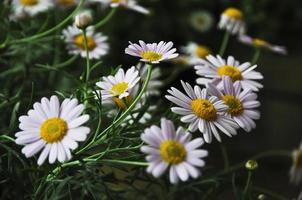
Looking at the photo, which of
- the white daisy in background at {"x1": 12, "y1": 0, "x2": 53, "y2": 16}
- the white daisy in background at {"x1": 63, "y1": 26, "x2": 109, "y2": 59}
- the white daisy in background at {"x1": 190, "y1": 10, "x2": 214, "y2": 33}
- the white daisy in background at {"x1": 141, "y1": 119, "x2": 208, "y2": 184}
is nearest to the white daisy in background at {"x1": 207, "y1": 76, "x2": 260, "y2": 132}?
the white daisy in background at {"x1": 141, "y1": 119, "x2": 208, "y2": 184}

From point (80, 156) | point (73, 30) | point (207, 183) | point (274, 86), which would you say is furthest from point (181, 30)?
point (80, 156)

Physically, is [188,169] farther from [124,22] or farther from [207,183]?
[124,22]

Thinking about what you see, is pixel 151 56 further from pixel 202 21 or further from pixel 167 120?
pixel 202 21

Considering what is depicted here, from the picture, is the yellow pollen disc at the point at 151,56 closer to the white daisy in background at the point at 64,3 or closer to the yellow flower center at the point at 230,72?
the yellow flower center at the point at 230,72

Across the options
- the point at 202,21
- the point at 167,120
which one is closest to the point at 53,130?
the point at 167,120

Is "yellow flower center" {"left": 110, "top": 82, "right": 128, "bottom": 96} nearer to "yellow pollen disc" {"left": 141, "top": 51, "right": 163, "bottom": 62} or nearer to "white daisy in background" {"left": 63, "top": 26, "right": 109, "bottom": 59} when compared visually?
"yellow pollen disc" {"left": 141, "top": 51, "right": 163, "bottom": 62}

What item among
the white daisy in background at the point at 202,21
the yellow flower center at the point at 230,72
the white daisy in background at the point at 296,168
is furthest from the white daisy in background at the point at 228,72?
the white daisy in background at the point at 202,21
